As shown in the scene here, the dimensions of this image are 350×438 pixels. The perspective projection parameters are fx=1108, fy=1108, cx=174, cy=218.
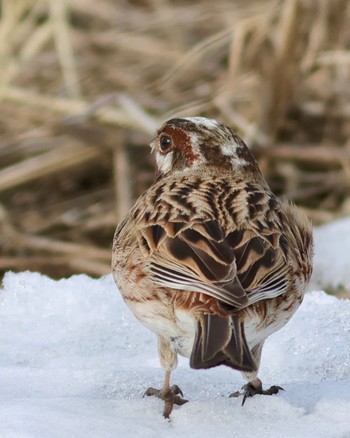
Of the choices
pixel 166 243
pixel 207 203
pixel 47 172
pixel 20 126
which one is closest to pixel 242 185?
pixel 207 203

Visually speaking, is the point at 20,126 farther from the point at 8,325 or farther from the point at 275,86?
the point at 8,325

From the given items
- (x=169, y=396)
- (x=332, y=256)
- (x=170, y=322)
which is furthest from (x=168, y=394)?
(x=332, y=256)

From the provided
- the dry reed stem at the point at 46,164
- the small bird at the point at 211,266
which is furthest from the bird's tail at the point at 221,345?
the dry reed stem at the point at 46,164

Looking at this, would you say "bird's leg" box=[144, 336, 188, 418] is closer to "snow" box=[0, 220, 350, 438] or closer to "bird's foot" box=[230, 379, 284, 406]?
"snow" box=[0, 220, 350, 438]

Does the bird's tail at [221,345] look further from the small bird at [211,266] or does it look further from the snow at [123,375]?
the snow at [123,375]

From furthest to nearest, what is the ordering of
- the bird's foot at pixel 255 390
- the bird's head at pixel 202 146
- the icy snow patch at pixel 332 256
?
the icy snow patch at pixel 332 256 < the bird's head at pixel 202 146 < the bird's foot at pixel 255 390

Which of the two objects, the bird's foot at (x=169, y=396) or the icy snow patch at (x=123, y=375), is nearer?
the icy snow patch at (x=123, y=375)
